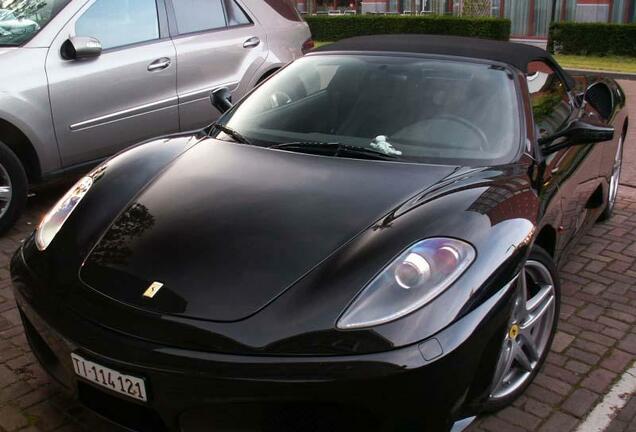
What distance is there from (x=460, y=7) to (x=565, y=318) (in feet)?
67.6

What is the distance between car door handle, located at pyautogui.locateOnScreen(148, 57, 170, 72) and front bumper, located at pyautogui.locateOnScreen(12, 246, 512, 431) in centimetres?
342

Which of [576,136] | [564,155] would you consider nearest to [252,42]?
[564,155]

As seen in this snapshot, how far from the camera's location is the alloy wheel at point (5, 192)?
15.0 feet

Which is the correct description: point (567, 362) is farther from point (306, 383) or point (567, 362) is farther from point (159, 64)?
point (159, 64)

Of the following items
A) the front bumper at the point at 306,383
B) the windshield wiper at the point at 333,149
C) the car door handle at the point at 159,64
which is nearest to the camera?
the front bumper at the point at 306,383

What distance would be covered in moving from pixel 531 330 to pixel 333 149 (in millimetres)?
1158

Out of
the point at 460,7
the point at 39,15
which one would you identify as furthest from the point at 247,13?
the point at 460,7

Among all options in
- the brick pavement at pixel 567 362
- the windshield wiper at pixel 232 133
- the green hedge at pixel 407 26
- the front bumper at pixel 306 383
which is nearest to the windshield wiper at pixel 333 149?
the windshield wiper at pixel 232 133

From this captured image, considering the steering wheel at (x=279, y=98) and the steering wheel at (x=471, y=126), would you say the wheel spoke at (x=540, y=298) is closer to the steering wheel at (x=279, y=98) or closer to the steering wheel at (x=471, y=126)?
the steering wheel at (x=471, y=126)

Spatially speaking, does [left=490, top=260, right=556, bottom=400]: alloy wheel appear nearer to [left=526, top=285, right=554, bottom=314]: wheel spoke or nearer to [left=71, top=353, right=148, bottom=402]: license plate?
[left=526, top=285, right=554, bottom=314]: wheel spoke

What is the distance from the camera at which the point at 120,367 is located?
7.17 ft

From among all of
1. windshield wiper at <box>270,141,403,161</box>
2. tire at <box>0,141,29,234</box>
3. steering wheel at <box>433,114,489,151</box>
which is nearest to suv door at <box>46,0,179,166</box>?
tire at <box>0,141,29,234</box>

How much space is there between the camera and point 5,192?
4.59 m

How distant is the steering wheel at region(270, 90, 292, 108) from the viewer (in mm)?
3693
